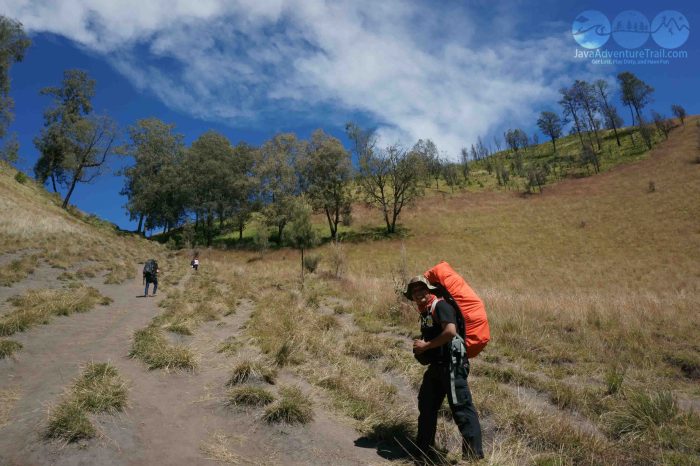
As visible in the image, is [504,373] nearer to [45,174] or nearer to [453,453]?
[453,453]

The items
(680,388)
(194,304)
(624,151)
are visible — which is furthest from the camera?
(624,151)

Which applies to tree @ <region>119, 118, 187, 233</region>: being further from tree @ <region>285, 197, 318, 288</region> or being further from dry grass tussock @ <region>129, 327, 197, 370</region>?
dry grass tussock @ <region>129, 327, 197, 370</region>

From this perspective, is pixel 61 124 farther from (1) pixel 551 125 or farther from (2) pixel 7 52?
(1) pixel 551 125

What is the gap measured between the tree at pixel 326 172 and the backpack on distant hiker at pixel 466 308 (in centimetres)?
4384

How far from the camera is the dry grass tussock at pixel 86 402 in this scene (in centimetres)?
417

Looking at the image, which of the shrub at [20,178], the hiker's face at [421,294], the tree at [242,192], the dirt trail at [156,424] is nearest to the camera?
the dirt trail at [156,424]

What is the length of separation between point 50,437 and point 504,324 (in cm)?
964

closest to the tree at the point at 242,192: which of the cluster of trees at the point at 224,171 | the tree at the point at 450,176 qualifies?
the cluster of trees at the point at 224,171

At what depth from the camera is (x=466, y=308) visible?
4.12 metres

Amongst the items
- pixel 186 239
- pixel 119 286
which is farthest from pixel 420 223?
pixel 119 286

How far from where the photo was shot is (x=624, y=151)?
7519cm

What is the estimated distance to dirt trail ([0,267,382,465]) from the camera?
13.3 ft

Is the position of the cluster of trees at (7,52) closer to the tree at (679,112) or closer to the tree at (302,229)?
the tree at (302,229)

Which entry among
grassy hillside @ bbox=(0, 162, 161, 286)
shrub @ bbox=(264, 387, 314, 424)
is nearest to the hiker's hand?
shrub @ bbox=(264, 387, 314, 424)
